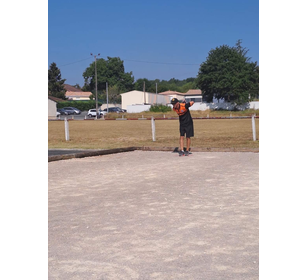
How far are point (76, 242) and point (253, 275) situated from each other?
71.9 inches

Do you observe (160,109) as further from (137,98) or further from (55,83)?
(55,83)

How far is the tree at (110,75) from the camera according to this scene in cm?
13350

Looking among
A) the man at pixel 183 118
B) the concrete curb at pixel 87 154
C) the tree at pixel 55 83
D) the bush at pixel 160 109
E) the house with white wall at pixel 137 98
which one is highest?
the tree at pixel 55 83

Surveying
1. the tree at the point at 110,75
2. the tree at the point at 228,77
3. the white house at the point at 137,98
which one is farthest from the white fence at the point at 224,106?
the tree at the point at 110,75

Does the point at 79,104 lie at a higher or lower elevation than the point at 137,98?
lower

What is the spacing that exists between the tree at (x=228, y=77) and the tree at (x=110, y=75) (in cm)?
5497

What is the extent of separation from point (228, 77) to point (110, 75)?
207ft

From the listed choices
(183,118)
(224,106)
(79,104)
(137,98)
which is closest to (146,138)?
(183,118)

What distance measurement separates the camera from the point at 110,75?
135000mm

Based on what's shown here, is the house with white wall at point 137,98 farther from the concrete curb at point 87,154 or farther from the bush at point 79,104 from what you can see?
the concrete curb at point 87,154

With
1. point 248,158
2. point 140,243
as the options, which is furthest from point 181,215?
point 248,158
